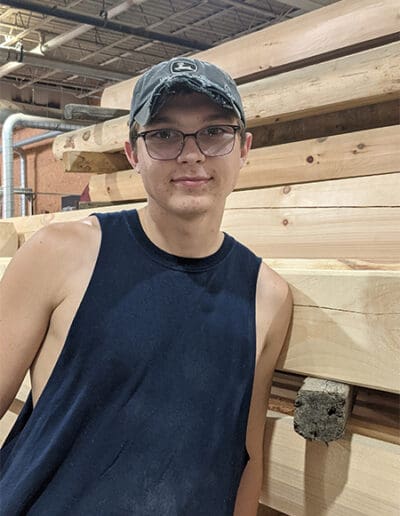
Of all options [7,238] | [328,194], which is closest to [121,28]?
[7,238]

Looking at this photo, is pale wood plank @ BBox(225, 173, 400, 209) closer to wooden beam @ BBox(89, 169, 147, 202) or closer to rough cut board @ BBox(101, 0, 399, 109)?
rough cut board @ BBox(101, 0, 399, 109)

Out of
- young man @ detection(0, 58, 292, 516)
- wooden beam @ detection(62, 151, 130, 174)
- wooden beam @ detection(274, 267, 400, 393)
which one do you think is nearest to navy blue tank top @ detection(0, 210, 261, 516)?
young man @ detection(0, 58, 292, 516)

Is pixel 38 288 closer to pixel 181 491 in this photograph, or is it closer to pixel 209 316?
pixel 209 316

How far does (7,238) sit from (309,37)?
1.90m

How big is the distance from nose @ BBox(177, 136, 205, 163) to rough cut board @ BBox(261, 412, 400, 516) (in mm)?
587

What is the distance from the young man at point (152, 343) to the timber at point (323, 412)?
0.52ft

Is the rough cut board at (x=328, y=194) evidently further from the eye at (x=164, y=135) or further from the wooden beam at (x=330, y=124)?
the eye at (x=164, y=135)

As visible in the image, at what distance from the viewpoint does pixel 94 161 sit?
3.46m

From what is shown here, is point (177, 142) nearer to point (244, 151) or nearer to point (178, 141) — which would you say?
point (178, 141)

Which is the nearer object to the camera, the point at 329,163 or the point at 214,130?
the point at 214,130

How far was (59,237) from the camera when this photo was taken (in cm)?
120

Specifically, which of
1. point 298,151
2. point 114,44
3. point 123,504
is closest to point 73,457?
point 123,504

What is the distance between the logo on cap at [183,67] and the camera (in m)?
1.19

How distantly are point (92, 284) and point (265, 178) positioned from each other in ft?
4.88
